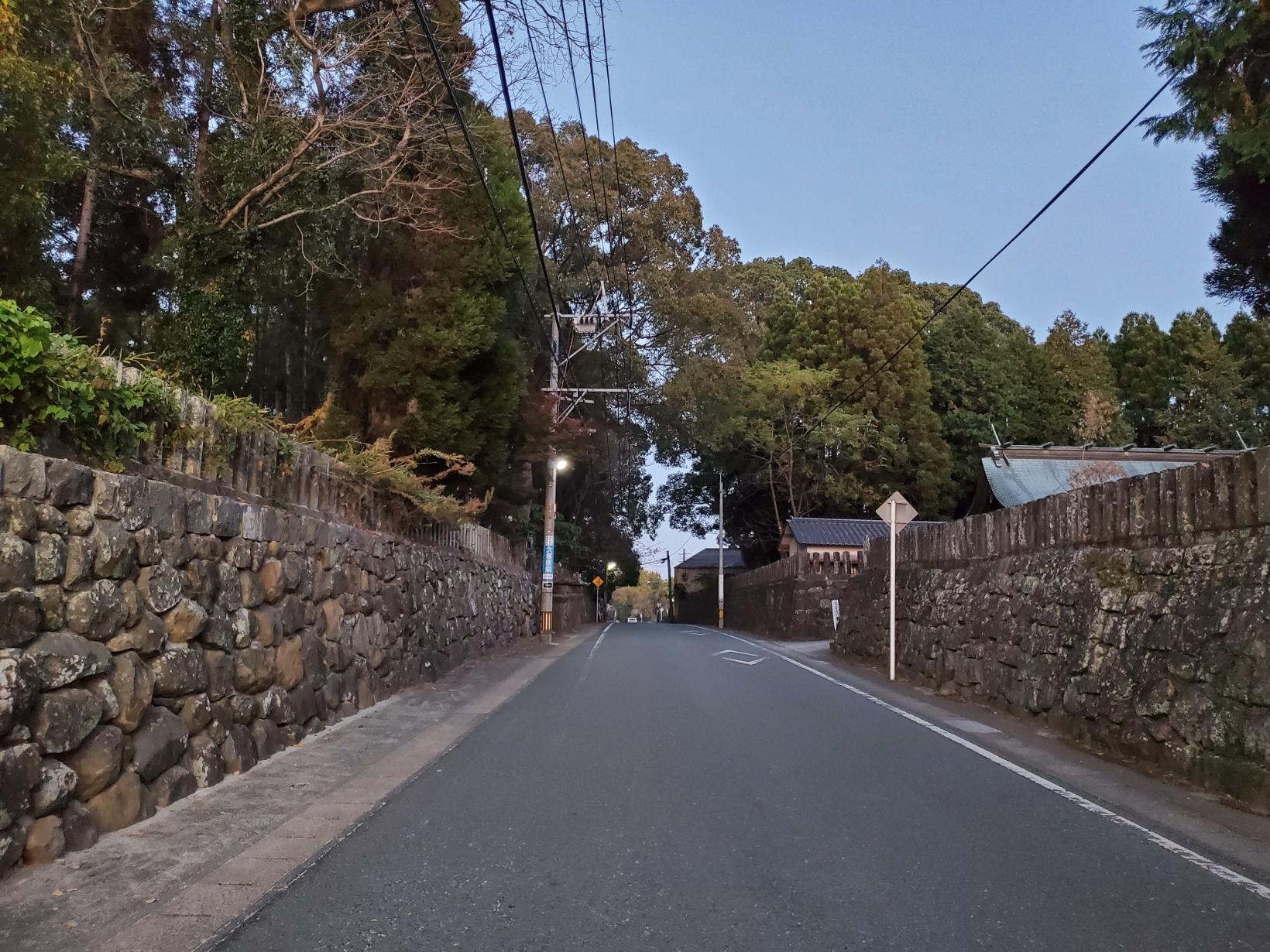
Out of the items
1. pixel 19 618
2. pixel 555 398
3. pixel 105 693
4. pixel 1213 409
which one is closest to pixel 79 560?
pixel 19 618

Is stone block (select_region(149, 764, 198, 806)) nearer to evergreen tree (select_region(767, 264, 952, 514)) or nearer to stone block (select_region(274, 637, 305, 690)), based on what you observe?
stone block (select_region(274, 637, 305, 690))

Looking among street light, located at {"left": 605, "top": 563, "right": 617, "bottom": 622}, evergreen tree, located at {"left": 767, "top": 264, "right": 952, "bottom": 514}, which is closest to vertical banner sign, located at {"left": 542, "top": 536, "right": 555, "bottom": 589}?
evergreen tree, located at {"left": 767, "top": 264, "right": 952, "bottom": 514}

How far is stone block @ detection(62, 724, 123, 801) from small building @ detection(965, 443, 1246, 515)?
23.9m

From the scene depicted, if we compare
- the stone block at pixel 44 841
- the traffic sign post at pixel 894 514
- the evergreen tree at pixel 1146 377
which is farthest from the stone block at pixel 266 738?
the evergreen tree at pixel 1146 377

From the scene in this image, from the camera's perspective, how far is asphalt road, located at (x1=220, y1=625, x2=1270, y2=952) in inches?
158

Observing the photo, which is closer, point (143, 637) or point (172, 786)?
point (143, 637)

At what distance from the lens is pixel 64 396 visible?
5285mm

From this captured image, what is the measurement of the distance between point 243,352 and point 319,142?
3.25 m

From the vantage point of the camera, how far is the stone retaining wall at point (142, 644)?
4.56 meters

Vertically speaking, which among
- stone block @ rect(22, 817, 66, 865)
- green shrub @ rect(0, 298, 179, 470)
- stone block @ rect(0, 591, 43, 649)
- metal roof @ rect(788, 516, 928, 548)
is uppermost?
metal roof @ rect(788, 516, 928, 548)

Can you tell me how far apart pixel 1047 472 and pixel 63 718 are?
26.6 metres

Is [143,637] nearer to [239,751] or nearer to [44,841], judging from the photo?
[44,841]

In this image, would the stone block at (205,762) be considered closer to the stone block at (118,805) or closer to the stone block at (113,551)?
the stone block at (118,805)

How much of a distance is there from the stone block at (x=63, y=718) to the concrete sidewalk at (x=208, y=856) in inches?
A: 21.8
